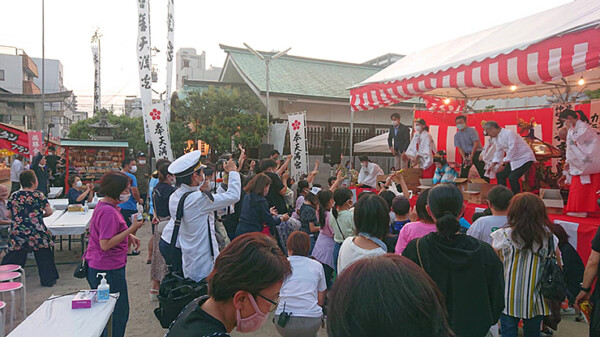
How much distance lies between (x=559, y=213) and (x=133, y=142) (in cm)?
2299

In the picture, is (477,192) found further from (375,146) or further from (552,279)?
(375,146)

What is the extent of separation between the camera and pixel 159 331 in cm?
448

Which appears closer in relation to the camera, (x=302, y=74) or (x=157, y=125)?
(x=157, y=125)

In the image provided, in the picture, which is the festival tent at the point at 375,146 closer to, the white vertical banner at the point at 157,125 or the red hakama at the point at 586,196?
the white vertical banner at the point at 157,125

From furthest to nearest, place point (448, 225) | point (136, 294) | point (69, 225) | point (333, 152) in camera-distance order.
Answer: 1. point (333, 152)
2. point (69, 225)
3. point (136, 294)
4. point (448, 225)

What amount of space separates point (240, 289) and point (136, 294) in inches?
191

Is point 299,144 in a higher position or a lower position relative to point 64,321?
higher

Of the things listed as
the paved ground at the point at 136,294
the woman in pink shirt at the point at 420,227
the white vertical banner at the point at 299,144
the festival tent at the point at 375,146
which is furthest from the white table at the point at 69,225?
the festival tent at the point at 375,146

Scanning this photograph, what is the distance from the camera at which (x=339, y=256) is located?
288cm

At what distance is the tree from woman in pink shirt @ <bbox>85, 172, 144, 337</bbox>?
11.1m

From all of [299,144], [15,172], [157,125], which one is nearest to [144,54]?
[157,125]

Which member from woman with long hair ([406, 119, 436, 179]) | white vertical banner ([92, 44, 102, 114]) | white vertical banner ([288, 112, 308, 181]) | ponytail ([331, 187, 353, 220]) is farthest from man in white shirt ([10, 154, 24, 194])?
white vertical banner ([92, 44, 102, 114])

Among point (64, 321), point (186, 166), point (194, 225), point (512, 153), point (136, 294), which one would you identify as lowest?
point (136, 294)

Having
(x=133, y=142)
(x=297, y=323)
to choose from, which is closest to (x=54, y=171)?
(x=133, y=142)
